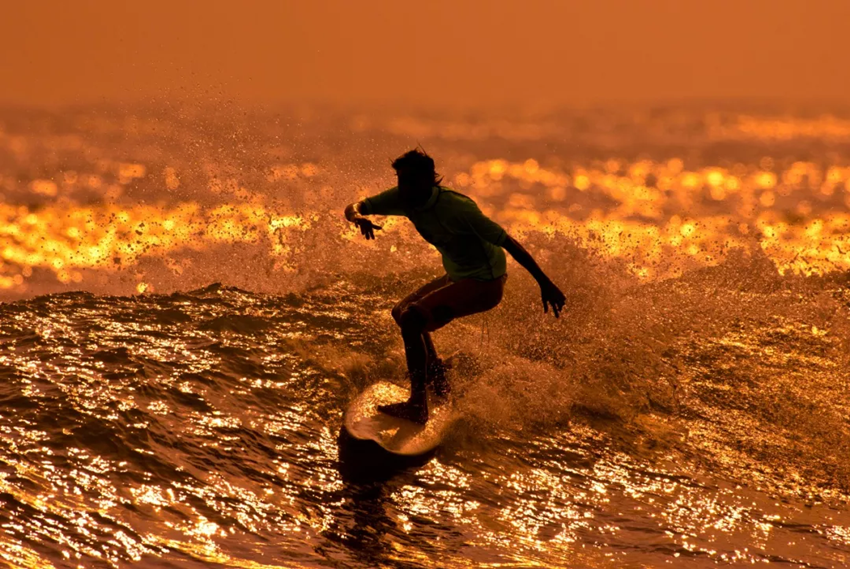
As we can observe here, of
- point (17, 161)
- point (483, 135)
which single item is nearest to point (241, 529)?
point (17, 161)

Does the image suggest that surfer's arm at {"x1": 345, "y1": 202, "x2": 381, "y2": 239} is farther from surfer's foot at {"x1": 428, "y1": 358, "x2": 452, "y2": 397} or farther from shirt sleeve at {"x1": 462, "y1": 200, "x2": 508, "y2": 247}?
surfer's foot at {"x1": 428, "y1": 358, "x2": 452, "y2": 397}

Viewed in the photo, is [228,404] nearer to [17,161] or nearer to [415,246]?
[415,246]

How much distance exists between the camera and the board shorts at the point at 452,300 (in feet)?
20.9

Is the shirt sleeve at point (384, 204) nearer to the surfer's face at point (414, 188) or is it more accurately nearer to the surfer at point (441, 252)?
the surfer at point (441, 252)

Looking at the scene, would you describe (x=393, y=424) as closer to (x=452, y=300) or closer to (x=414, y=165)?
(x=452, y=300)

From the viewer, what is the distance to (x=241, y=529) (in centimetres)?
515

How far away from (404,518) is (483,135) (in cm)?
2788

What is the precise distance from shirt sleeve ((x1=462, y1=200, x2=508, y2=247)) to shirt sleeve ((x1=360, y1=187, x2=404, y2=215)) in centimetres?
45

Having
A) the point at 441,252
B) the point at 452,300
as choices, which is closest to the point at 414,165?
the point at 441,252

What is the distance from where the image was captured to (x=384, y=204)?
252 inches

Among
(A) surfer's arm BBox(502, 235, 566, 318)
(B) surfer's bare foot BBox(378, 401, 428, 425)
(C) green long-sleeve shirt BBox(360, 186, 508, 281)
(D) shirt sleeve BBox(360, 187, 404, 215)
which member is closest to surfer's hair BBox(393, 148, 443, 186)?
(C) green long-sleeve shirt BBox(360, 186, 508, 281)

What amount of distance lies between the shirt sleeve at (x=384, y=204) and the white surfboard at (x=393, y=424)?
1.22 m

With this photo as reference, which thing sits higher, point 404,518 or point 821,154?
point 821,154

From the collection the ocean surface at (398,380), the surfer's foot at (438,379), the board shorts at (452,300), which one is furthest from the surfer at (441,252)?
the ocean surface at (398,380)
